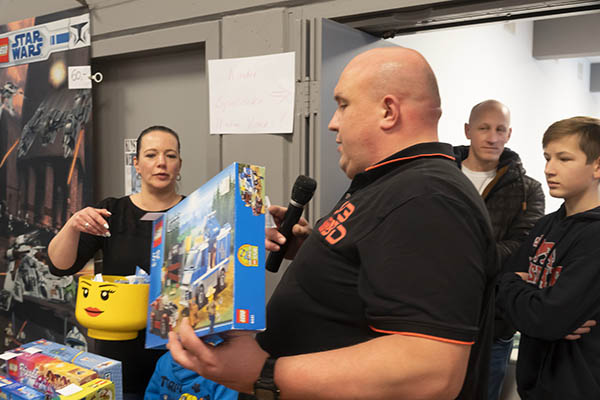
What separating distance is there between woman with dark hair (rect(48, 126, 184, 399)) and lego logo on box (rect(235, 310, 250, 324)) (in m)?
0.91

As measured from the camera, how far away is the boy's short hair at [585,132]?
150 cm

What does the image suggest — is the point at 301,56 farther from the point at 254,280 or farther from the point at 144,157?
the point at 254,280

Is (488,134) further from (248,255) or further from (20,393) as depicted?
(20,393)

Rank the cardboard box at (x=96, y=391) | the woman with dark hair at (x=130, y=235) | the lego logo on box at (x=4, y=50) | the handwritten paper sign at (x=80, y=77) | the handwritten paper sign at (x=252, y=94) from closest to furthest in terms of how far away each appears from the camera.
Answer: the cardboard box at (x=96, y=391), the woman with dark hair at (x=130, y=235), the handwritten paper sign at (x=252, y=94), the handwritten paper sign at (x=80, y=77), the lego logo on box at (x=4, y=50)

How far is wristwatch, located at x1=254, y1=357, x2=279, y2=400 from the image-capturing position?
814 millimetres

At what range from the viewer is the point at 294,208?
47.9 inches

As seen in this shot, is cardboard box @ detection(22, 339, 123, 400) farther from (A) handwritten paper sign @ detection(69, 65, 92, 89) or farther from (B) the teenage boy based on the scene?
(A) handwritten paper sign @ detection(69, 65, 92, 89)

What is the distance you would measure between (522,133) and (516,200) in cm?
287

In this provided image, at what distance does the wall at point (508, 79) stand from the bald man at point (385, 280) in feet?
5.24

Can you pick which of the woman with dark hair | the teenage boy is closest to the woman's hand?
the woman with dark hair

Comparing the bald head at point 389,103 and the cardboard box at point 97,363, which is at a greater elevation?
the bald head at point 389,103

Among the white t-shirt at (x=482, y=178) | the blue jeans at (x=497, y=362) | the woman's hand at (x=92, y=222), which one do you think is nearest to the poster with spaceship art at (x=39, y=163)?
the woman's hand at (x=92, y=222)

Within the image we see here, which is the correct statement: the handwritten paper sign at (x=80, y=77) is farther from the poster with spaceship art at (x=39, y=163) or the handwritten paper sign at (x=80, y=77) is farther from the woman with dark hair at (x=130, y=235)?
the woman with dark hair at (x=130, y=235)

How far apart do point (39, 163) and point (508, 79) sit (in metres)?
3.63
